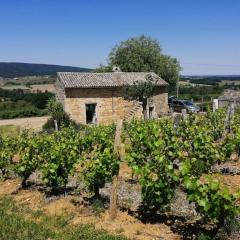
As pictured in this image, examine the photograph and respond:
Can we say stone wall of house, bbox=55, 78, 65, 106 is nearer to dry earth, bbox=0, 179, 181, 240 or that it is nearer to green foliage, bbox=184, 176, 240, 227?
dry earth, bbox=0, 179, 181, 240

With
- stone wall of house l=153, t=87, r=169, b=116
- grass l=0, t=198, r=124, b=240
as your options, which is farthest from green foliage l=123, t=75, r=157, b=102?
grass l=0, t=198, r=124, b=240

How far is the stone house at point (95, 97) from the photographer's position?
30.7 m

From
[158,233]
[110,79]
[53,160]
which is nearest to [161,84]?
[110,79]

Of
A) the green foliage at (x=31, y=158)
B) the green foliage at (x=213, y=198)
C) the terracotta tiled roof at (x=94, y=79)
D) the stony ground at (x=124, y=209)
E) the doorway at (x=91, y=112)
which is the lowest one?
the doorway at (x=91, y=112)

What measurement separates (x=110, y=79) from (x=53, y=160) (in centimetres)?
2379

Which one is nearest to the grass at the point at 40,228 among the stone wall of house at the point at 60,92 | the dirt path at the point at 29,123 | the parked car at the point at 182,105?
the stone wall of house at the point at 60,92

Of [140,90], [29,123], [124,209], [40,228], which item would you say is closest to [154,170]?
[124,209]

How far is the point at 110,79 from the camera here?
1309 inches

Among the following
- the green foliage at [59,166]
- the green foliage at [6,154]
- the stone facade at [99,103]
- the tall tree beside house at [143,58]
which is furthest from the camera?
the tall tree beside house at [143,58]

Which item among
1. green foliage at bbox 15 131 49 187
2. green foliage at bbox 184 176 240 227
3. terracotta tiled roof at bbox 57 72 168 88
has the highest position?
terracotta tiled roof at bbox 57 72 168 88

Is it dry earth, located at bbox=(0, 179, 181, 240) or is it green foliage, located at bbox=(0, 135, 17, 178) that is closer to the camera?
dry earth, located at bbox=(0, 179, 181, 240)

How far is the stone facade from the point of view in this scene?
3072 centimetres

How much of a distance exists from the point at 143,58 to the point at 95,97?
1233cm

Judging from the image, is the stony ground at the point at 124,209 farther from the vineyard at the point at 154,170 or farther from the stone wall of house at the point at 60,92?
the stone wall of house at the point at 60,92
